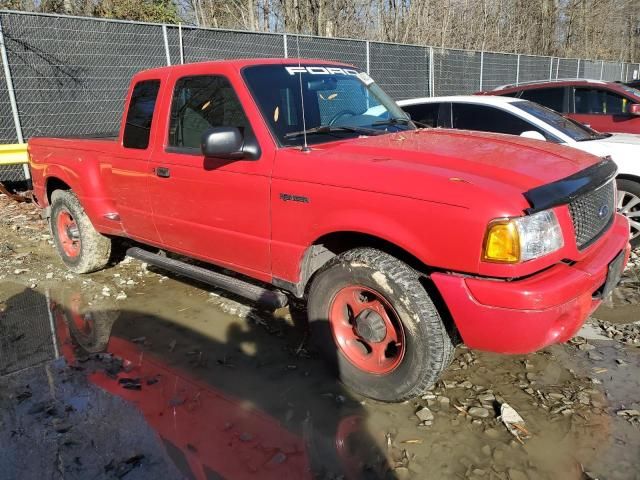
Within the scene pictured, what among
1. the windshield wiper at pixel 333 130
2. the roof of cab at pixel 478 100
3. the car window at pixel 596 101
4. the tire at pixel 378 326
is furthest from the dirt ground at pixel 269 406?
the car window at pixel 596 101

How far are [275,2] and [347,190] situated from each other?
714 inches

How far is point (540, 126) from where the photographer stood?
6.16 m

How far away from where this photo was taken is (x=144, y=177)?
4.36 meters

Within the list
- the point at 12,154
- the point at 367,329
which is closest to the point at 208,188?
the point at 367,329

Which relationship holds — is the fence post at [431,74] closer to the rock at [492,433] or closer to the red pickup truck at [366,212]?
the red pickup truck at [366,212]

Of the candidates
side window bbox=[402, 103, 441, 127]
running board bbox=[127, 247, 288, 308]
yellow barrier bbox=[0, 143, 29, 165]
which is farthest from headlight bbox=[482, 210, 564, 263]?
yellow barrier bbox=[0, 143, 29, 165]

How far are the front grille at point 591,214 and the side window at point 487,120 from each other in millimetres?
3030

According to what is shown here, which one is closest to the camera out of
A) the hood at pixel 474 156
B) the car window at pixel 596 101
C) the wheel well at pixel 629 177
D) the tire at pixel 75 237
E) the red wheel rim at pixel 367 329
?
the hood at pixel 474 156

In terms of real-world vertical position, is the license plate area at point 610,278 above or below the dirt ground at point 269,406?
above

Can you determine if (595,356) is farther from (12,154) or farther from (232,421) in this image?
(12,154)

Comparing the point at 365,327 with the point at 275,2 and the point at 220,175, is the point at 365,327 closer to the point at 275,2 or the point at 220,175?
the point at 220,175

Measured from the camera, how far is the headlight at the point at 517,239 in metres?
2.57

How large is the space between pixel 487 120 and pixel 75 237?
504 centimetres

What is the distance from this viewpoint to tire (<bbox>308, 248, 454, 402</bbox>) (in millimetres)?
2918
